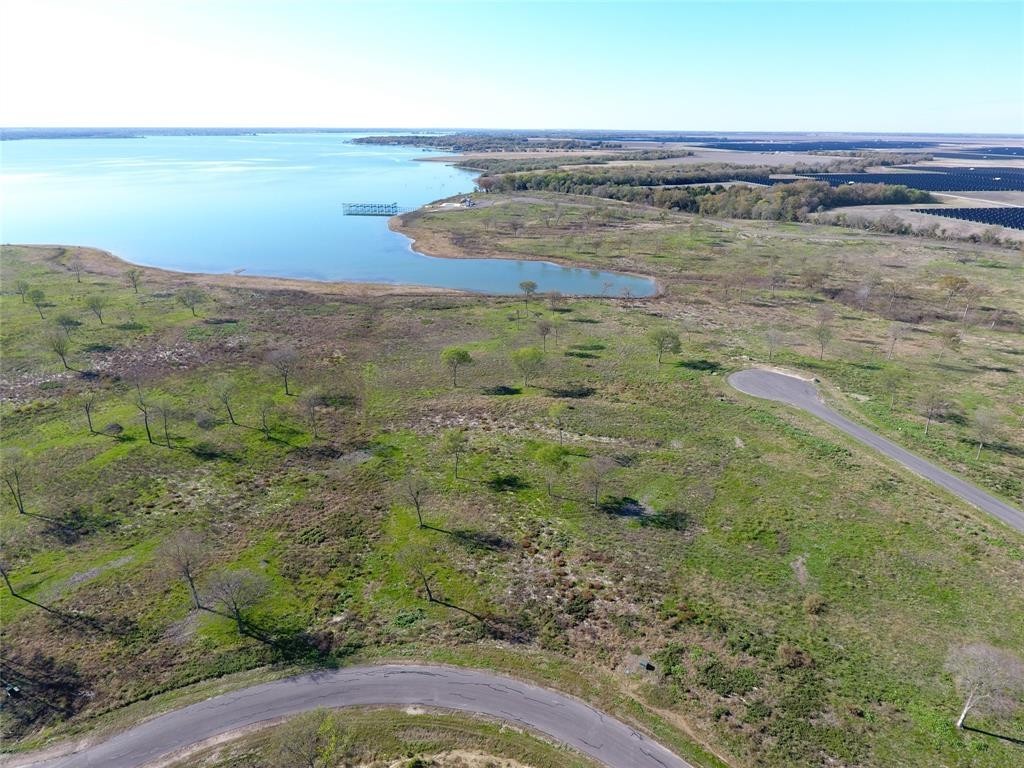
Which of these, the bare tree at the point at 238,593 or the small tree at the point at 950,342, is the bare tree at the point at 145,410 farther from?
the small tree at the point at 950,342

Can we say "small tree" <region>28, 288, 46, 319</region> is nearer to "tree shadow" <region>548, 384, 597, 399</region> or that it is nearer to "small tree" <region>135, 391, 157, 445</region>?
"small tree" <region>135, 391, 157, 445</region>

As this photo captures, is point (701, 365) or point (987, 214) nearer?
point (701, 365)

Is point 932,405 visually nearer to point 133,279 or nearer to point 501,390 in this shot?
point 501,390

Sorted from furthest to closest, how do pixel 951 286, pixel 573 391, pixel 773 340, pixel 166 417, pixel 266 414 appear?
pixel 951 286, pixel 773 340, pixel 573 391, pixel 266 414, pixel 166 417

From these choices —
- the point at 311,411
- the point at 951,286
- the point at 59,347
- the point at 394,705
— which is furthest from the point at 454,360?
the point at 951,286

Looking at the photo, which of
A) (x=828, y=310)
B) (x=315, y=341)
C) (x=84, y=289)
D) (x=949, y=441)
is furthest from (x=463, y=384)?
(x=84, y=289)

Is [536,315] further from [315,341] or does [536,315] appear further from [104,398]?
[104,398]

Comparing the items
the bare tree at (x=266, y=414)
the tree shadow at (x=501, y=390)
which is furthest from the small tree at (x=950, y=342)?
the bare tree at (x=266, y=414)
